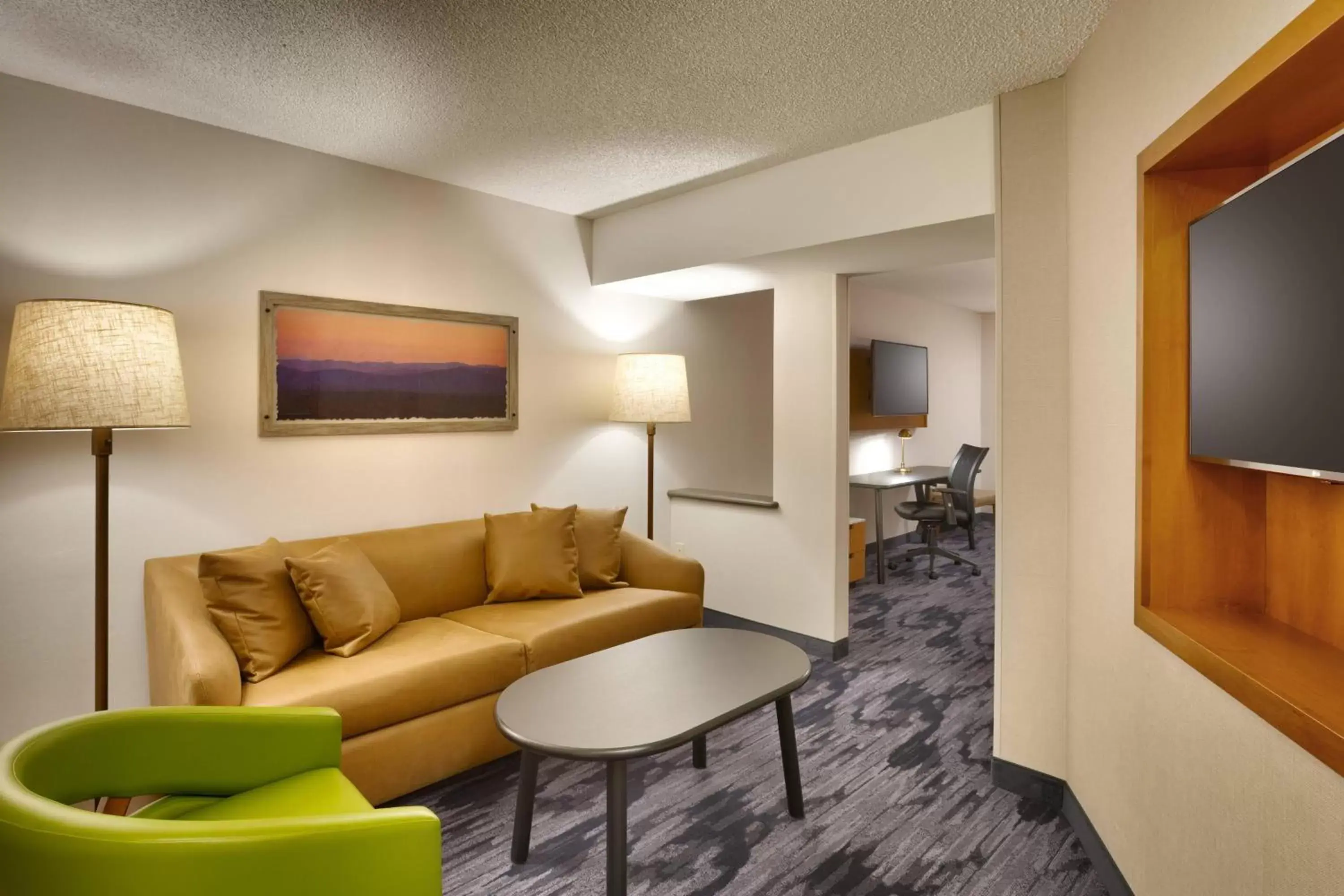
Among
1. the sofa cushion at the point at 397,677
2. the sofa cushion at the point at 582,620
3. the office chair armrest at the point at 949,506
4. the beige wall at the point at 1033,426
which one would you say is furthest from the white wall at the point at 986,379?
the sofa cushion at the point at 397,677

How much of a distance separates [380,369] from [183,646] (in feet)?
4.93

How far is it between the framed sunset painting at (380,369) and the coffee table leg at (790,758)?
6.85 feet

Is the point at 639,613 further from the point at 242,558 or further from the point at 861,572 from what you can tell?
the point at 861,572

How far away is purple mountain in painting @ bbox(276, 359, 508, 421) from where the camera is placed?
3.04 metres

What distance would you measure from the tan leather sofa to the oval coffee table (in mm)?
155

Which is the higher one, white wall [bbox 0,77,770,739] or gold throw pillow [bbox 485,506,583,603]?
white wall [bbox 0,77,770,739]

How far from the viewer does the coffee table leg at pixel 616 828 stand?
1.74 metres

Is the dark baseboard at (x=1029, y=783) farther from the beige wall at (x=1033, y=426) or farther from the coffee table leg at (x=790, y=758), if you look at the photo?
the coffee table leg at (x=790, y=758)

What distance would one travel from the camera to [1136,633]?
1778 mm

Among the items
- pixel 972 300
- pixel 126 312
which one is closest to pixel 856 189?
pixel 126 312

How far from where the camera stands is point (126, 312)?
2.16m

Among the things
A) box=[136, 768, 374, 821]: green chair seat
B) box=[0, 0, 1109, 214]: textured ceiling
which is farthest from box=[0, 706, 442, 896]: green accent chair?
box=[0, 0, 1109, 214]: textured ceiling

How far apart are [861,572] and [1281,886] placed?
4140 mm

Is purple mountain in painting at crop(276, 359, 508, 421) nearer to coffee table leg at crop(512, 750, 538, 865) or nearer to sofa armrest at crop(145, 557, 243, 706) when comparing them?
sofa armrest at crop(145, 557, 243, 706)
